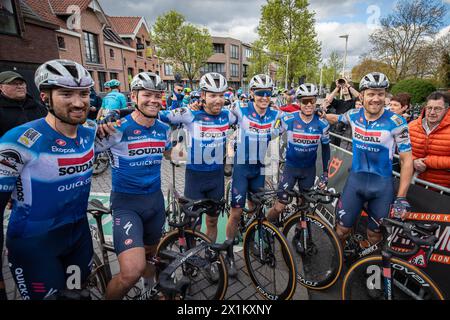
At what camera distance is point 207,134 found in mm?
3875

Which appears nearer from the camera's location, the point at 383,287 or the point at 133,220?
the point at 383,287

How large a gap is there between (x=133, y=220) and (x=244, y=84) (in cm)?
7442

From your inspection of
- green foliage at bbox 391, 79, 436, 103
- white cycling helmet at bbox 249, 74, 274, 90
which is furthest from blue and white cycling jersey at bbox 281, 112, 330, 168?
green foliage at bbox 391, 79, 436, 103

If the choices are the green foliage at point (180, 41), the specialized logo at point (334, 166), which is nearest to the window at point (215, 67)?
the green foliage at point (180, 41)

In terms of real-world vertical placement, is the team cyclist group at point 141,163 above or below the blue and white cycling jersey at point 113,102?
below

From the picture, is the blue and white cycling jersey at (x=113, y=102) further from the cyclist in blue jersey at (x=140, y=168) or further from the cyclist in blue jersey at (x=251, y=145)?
the cyclist in blue jersey at (x=140, y=168)

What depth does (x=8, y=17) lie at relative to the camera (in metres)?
13.2

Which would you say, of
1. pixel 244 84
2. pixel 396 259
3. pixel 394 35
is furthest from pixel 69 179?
pixel 244 84

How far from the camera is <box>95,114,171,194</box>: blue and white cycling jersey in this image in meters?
2.87

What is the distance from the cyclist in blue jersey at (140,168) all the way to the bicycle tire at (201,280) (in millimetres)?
141

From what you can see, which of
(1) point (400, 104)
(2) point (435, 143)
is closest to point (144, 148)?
(2) point (435, 143)

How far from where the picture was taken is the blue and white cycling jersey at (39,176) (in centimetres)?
194

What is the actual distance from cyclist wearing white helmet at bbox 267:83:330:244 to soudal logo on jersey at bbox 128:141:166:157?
229 cm
